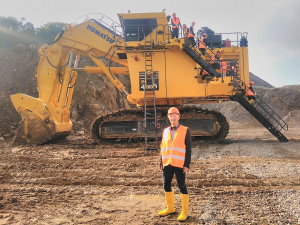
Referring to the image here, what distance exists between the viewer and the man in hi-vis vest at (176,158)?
3212mm

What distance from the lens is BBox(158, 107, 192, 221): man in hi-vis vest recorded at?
126 inches

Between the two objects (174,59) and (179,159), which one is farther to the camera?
(174,59)

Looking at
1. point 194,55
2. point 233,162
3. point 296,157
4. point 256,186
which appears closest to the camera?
point 256,186

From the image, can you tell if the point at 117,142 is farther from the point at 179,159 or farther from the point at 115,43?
the point at 179,159

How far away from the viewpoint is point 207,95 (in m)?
9.13

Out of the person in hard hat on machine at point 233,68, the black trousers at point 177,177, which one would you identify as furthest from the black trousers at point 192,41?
the black trousers at point 177,177

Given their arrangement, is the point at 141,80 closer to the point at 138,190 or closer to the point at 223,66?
the point at 223,66

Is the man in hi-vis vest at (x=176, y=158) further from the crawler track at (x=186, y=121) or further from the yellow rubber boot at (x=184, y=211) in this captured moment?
the crawler track at (x=186, y=121)

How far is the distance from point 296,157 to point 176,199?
14.4 ft

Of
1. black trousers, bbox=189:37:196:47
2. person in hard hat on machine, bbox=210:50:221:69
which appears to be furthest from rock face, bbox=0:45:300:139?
person in hard hat on machine, bbox=210:50:221:69

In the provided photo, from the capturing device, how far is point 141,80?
9.17m

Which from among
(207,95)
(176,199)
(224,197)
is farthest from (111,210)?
(207,95)

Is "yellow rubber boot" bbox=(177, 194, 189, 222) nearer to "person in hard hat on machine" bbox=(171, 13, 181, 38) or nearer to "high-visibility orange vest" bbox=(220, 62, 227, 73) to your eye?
"high-visibility orange vest" bbox=(220, 62, 227, 73)

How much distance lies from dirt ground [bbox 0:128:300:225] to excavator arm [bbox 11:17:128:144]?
270 centimetres
